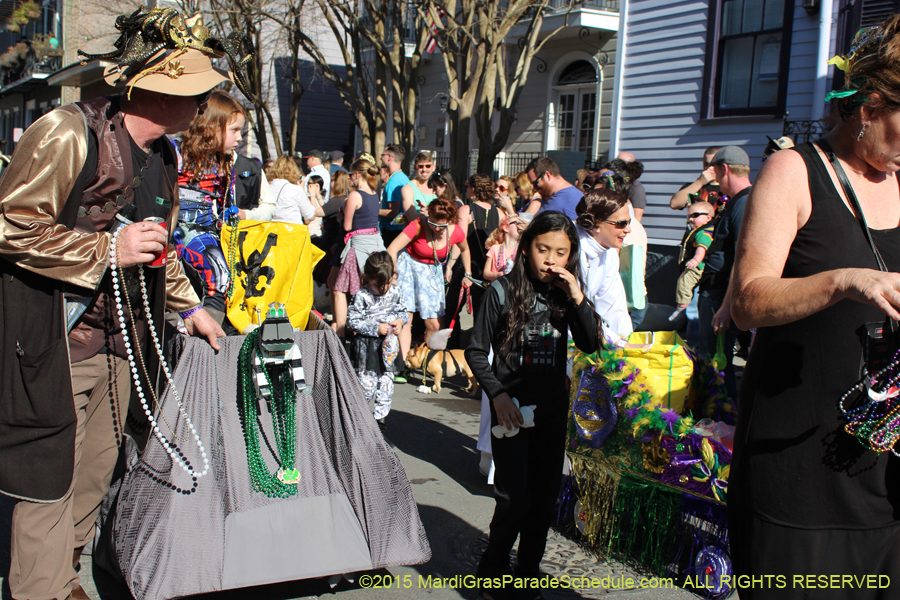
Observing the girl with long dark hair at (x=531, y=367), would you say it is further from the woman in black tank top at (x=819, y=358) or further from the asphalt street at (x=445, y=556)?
the woman in black tank top at (x=819, y=358)

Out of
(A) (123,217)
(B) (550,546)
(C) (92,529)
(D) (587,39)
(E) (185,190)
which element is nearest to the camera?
(A) (123,217)

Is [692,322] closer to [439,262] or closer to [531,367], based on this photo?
[439,262]

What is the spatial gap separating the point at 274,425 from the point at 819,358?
2.17 metres

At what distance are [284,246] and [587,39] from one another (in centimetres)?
1202

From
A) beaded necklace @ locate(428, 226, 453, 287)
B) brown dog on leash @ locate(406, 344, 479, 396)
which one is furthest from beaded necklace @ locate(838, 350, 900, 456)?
beaded necklace @ locate(428, 226, 453, 287)

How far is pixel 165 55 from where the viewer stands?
8.48ft

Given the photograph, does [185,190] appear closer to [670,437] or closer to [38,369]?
[38,369]

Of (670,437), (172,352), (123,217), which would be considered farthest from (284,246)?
(670,437)

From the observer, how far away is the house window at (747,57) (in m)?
10.5

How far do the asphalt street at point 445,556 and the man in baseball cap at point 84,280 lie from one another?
2.03 feet

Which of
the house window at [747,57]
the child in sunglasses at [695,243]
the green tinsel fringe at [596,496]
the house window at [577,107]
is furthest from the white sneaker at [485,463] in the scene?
A: the house window at [577,107]

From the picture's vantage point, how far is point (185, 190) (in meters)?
4.29

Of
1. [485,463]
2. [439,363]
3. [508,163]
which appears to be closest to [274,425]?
[485,463]

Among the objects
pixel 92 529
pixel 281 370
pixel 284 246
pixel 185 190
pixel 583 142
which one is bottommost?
pixel 92 529
